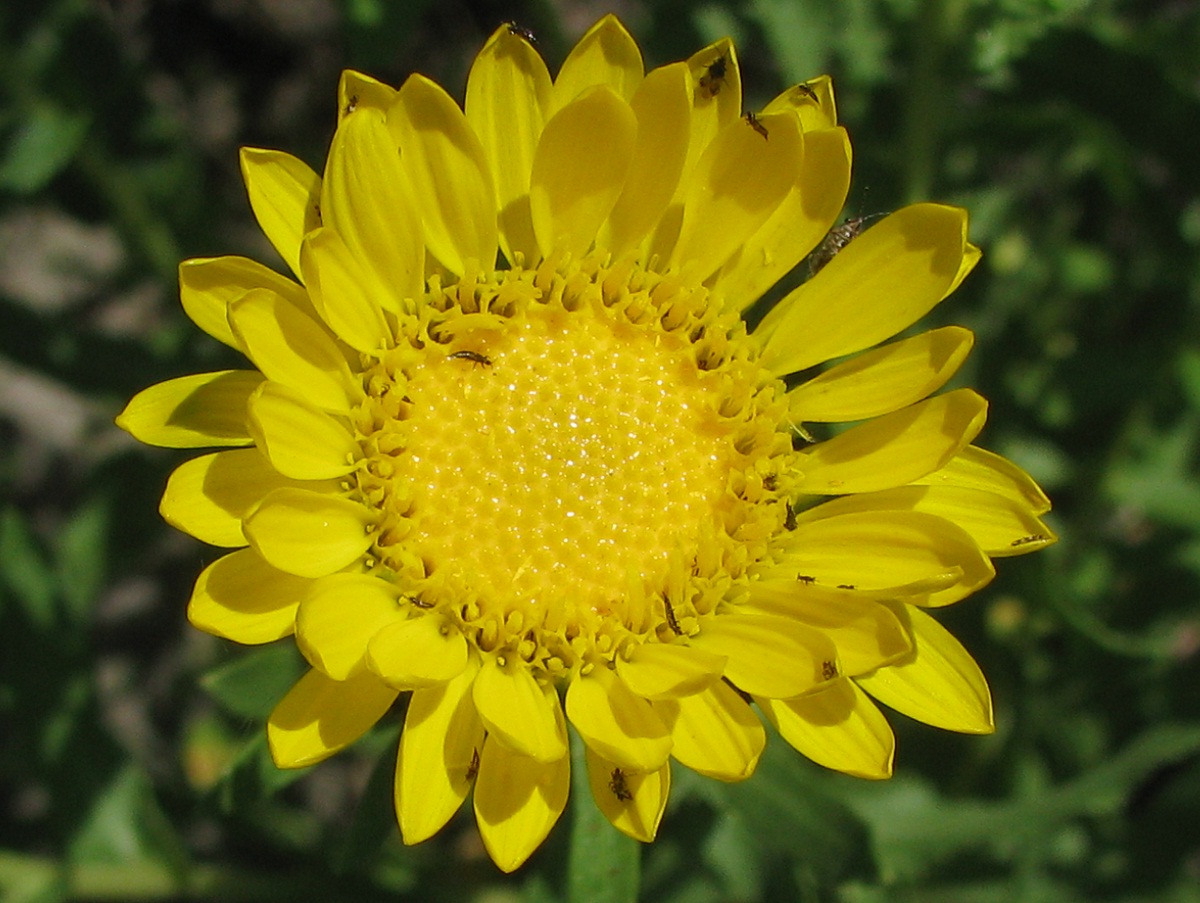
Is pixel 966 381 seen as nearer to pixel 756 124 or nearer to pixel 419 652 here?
pixel 756 124

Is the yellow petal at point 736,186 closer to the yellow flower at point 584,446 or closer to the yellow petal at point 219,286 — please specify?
the yellow flower at point 584,446

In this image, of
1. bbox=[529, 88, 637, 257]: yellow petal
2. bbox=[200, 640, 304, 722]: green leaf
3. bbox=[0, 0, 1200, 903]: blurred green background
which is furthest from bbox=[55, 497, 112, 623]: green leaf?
bbox=[529, 88, 637, 257]: yellow petal

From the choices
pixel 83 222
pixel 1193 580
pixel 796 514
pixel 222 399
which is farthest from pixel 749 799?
pixel 83 222

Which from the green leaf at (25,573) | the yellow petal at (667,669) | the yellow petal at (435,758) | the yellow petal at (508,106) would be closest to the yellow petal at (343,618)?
the yellow petal at (435,758)

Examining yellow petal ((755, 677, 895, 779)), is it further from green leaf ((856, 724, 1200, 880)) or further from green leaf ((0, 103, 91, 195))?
green leaf ((0, 103, 91, 195))

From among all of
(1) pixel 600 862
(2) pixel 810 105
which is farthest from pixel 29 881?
(2) pixel 810 105

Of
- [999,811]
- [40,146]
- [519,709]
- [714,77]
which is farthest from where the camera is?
[999,811]
